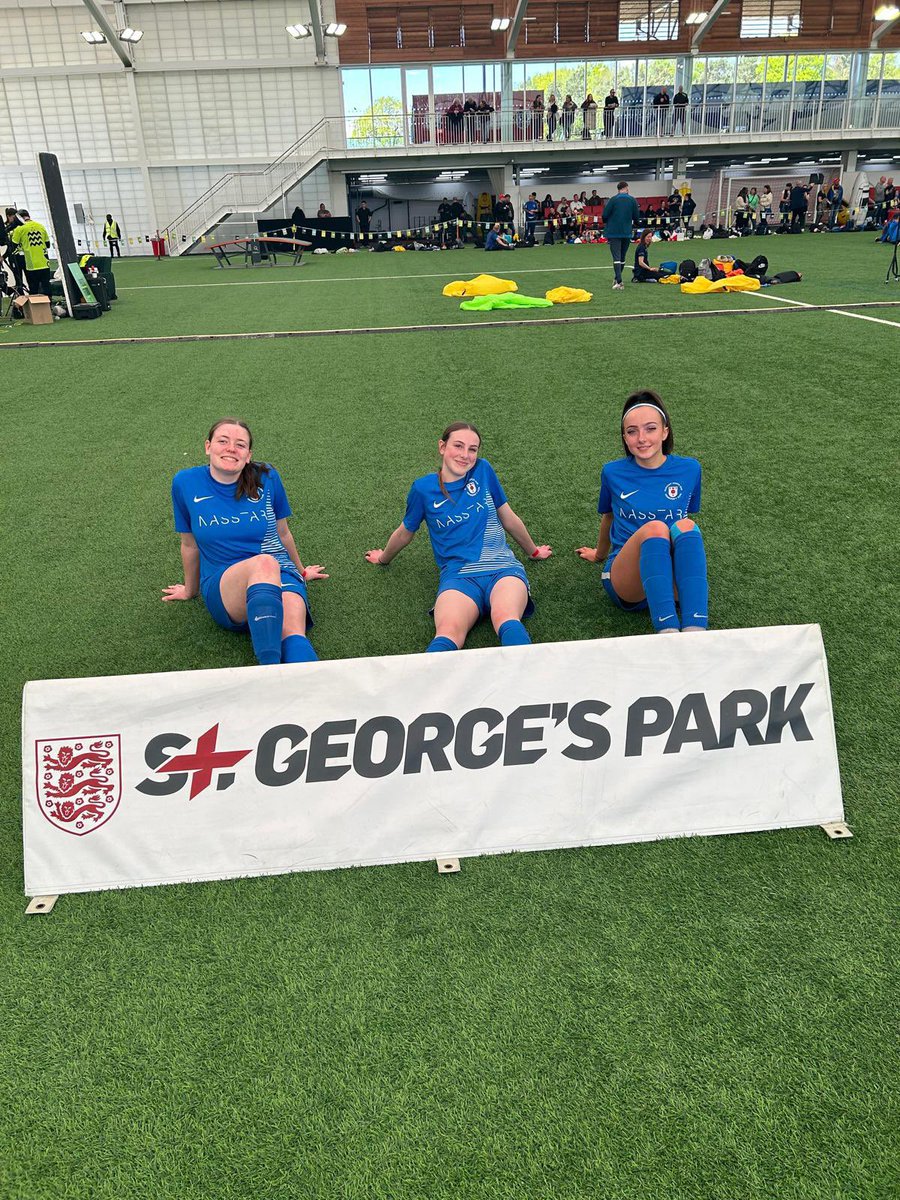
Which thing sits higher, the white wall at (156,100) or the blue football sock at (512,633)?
the white wall at (156,100)

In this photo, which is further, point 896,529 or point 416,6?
point 416,6

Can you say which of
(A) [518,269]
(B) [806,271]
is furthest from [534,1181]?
(A) [518,269]

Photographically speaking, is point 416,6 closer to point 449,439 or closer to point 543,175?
point 543,175

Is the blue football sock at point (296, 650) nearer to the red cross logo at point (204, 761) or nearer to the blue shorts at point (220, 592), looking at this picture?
the blue shorts at point (220, 592)

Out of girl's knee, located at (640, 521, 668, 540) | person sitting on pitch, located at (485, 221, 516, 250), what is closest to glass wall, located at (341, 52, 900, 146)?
person sitting on pitch, located at (485, 221, 516, 250)

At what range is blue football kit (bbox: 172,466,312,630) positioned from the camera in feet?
11.9

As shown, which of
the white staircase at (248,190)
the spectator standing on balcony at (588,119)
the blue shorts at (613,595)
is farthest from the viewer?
the white staircase at (248,190)

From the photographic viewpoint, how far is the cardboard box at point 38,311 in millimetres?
14023

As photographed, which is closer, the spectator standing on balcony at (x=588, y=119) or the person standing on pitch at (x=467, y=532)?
the person standing on pitch at (x=467, y=532)

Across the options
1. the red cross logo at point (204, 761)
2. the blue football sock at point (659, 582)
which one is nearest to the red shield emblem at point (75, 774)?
the red cross logo at point (204, 761)

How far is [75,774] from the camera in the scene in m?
2.43

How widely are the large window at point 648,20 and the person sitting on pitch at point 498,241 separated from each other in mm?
10702

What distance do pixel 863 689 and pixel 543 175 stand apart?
3314 cm

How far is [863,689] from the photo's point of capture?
333cm
